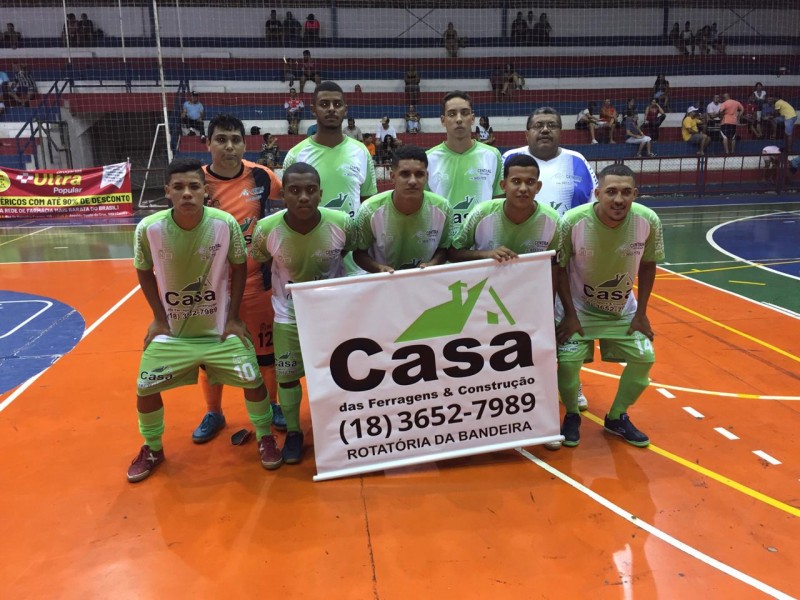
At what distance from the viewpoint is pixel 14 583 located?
2695 mm

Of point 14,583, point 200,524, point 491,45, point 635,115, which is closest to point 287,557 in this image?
point 200,524

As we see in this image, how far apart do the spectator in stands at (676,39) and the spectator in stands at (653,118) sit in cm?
570

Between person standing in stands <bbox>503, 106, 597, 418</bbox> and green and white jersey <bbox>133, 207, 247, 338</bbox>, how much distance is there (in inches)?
78.2

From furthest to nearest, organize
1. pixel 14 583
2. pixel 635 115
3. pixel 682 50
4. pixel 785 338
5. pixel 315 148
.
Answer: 1. pixel 682 50
2. pixel 635 115
3. pixel 785 338
4. pixel 315 148
5. pixel 14 583

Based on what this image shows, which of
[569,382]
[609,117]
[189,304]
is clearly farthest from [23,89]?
[569,382]

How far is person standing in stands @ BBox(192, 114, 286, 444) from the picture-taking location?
3.79 metres

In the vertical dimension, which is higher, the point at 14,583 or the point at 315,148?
the point at 315,148

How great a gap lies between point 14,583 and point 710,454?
12.4 feet

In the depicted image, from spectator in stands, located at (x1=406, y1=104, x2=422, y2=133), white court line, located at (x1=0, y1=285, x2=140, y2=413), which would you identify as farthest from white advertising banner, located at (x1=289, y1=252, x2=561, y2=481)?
spectator in stands, located at (x1=406, y1=104, x2=422, y2=133)

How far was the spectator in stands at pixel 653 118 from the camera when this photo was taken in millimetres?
17984

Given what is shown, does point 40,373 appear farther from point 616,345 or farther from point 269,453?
point 616,345

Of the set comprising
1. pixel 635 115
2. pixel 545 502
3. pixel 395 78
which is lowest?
pixel 545 502

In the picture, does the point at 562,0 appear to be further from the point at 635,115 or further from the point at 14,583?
the point at 14,583

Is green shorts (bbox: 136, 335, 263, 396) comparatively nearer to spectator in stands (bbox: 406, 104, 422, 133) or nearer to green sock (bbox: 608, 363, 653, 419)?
green sock (bbox: 608, 363, 653, 419)
